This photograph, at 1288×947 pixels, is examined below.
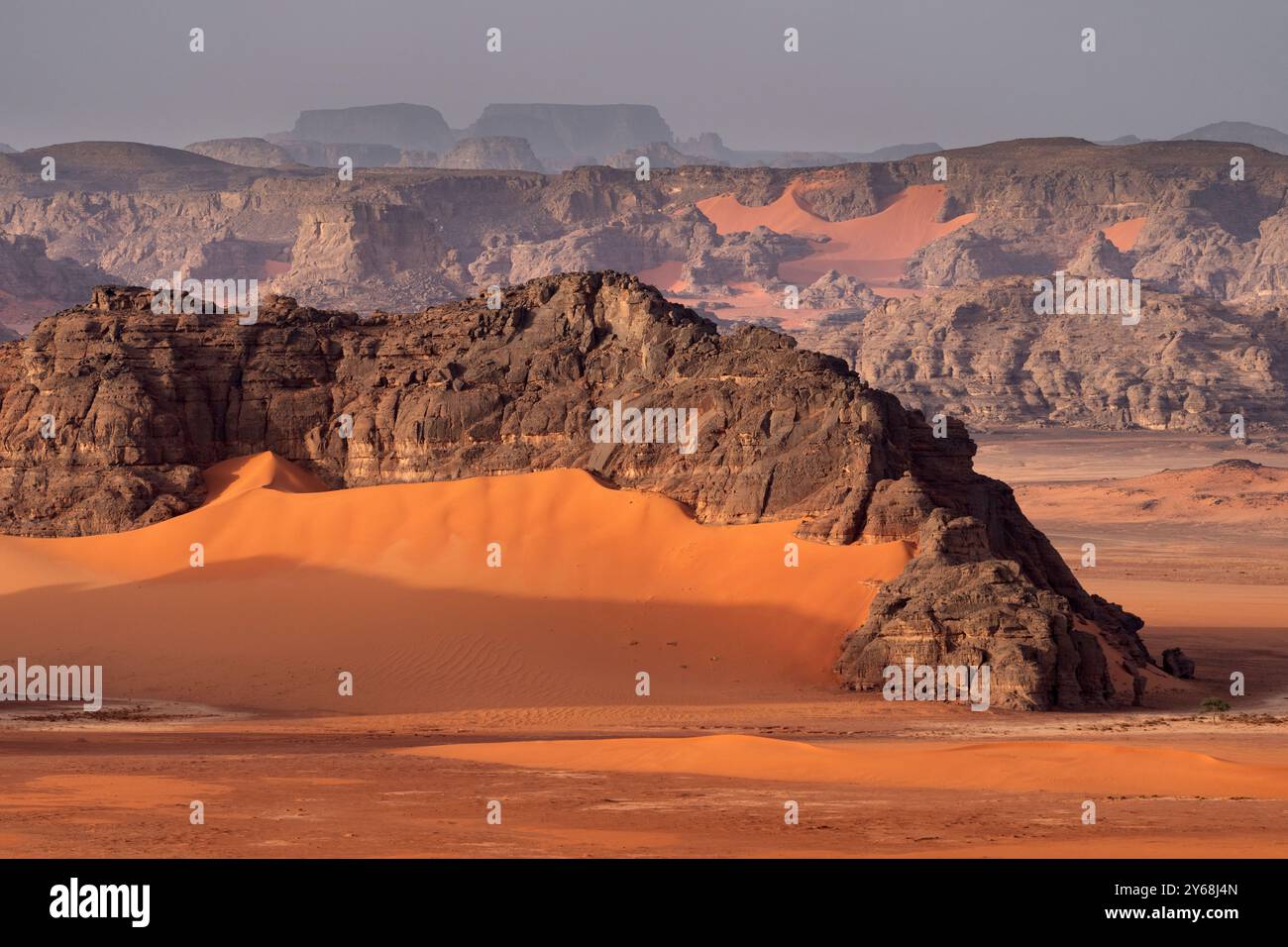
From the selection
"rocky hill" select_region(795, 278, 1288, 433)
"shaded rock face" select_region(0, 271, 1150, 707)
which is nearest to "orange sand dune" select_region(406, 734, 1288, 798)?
"shaded rock face" select_region(0, 271, 1150, 707)

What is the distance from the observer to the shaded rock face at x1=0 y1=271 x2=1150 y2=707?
34.6 metres

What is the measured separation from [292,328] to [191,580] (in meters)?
6.66

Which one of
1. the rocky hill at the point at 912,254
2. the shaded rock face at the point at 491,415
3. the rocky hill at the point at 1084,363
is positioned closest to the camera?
the shaded rock face at the point at 491,415

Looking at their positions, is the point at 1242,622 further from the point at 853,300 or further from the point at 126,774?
the point at 853,300

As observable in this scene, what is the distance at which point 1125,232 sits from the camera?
184 metres

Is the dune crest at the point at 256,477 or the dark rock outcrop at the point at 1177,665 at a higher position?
the dune crest at the point at 256,477

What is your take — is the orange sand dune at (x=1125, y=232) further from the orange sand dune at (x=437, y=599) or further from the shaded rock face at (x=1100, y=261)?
the orange sand dune at (x=437, y=599)

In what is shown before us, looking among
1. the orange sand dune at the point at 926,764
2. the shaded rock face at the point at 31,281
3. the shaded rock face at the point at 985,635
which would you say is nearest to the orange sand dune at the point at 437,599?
the shaded rock face at the point at 985,635

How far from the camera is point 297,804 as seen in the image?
19422 millimetres

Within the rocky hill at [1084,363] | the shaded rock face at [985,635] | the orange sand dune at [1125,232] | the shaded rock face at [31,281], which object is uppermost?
the orange sand dune at [1125,232]

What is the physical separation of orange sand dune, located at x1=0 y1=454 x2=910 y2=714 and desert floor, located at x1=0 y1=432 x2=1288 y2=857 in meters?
0.06

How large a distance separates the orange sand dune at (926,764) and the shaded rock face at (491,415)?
8.90 metres

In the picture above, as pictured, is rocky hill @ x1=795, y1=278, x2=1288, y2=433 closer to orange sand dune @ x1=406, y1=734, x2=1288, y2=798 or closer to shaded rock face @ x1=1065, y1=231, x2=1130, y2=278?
shaded rock face @ x1=1065, y1=231, x2=1130, y2=278

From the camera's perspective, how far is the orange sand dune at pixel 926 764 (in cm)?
2131
